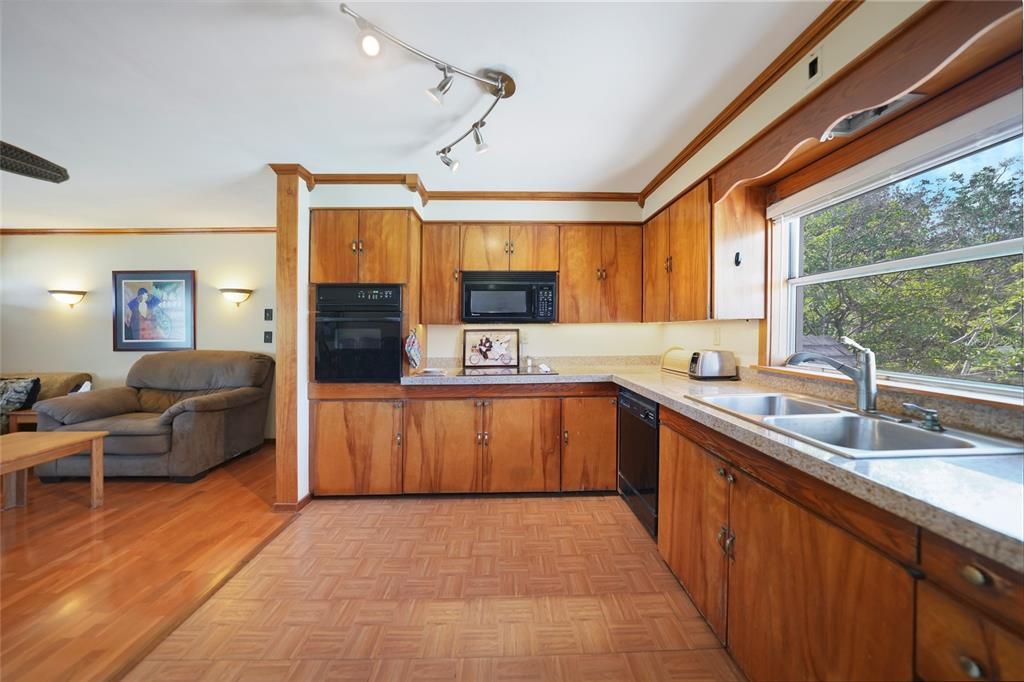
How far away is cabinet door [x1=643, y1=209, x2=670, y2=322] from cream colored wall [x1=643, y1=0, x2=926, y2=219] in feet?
1.41

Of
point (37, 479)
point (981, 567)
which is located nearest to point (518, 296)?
point (981, 567)

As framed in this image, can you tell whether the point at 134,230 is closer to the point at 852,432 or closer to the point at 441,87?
the point at 441,87

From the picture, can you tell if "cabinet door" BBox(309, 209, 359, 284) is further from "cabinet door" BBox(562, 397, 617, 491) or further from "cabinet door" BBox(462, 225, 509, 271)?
"cabinet door" BBox(562, 397, 617, 491)

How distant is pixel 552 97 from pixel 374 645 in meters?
2.56

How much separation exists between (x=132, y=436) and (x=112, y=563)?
1491 mm

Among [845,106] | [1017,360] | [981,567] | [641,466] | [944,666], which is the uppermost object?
[845,106]

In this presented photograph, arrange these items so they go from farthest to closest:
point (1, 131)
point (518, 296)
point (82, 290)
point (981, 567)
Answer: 1. point (82, 290)
2. point (518, 296)
3. point (1, 131)
4. point (981, 567)

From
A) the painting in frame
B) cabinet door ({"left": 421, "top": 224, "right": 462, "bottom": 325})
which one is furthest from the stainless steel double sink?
the painting in frame

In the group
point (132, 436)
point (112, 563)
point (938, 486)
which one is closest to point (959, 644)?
point (938, 486)

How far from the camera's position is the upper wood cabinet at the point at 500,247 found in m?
3.04

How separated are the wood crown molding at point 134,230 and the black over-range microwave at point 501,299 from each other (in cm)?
261

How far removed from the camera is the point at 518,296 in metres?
3.03

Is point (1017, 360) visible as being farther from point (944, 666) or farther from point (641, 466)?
point (641, 466)

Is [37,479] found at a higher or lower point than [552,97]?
lower
